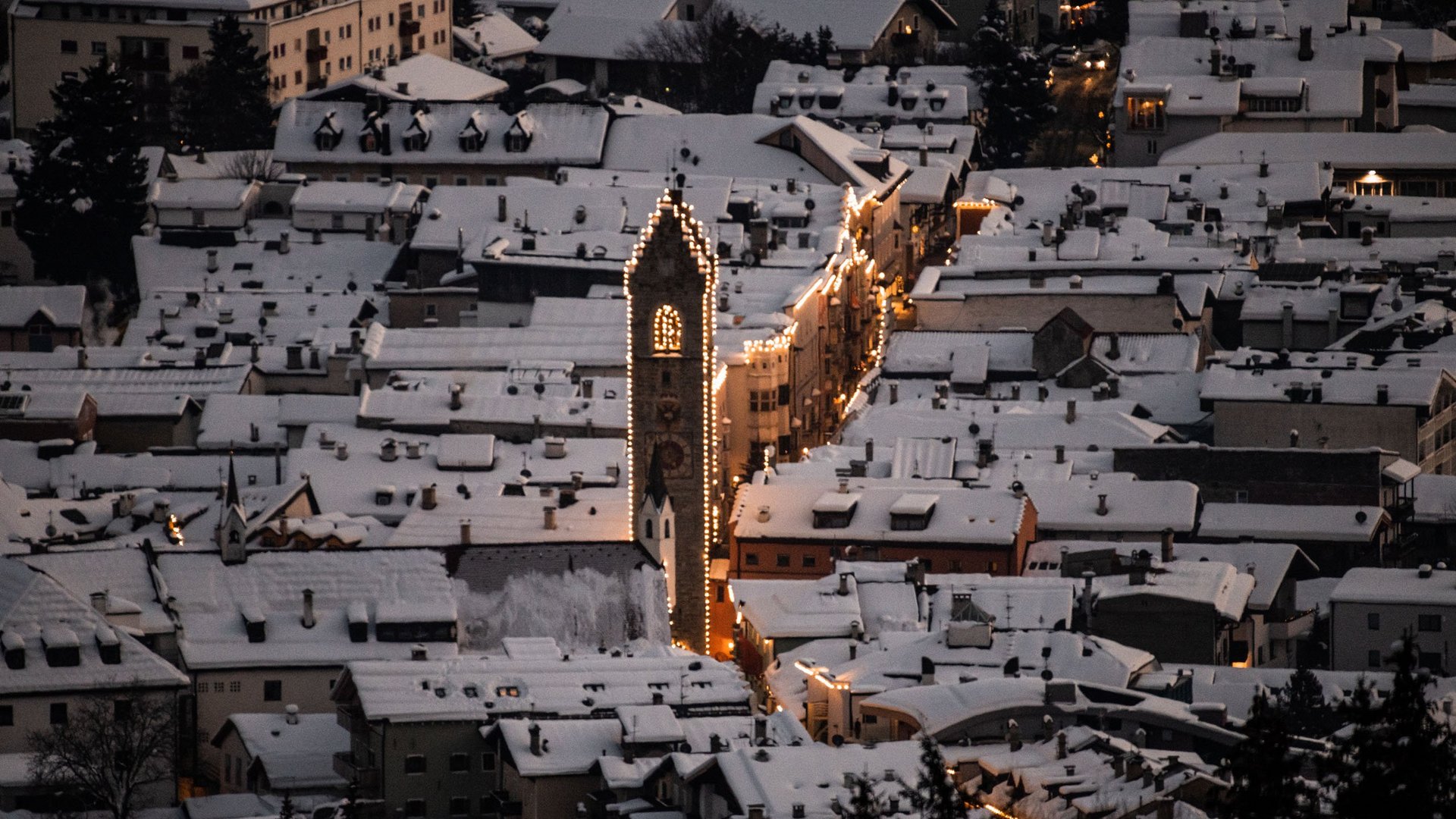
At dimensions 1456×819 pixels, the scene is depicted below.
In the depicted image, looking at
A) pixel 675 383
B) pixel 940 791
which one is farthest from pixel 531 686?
pixel 940 791

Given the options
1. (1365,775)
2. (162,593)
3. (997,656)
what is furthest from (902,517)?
(1365,775)

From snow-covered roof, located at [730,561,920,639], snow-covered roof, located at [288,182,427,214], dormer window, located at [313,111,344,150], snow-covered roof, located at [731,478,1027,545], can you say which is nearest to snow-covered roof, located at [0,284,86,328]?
snow-covered roof, located at [288,182,427,214]

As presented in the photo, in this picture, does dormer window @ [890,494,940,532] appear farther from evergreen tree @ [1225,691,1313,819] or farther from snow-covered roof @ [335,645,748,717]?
evergreen tree @ [1225,691,1313,819]

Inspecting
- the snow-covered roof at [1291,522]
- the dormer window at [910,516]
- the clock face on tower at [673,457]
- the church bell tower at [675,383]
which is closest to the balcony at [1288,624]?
the snow-covered roof at [1291,522]

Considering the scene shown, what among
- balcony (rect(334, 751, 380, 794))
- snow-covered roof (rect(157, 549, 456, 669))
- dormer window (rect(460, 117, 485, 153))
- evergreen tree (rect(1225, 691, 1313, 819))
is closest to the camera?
evergreen tree (rect(1225, 691, 1313, 819))

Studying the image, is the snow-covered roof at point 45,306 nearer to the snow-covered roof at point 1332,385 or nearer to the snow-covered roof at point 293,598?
the snow-covered roof at point 1332,385

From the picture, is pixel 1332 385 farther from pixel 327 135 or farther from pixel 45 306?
pixel 327 135

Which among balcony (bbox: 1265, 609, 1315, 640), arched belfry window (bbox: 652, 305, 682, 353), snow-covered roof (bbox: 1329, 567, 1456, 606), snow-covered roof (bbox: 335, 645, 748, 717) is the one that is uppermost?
arched belfry window (bbox: 652, 305, 682, 353)
